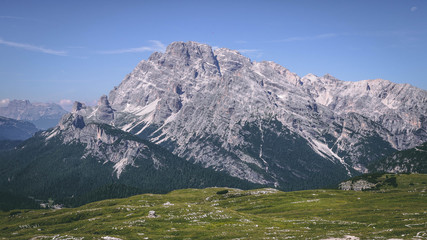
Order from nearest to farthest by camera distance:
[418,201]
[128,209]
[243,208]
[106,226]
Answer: [106,226] → [418,201] → [128,209] → [243,208]

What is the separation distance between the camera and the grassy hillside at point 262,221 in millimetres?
91550

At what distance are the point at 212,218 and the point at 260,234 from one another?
31526 mm

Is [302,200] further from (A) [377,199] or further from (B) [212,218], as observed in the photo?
(B) [212,218]

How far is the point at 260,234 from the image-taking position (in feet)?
300

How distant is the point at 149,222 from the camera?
115 m

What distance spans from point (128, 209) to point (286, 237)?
258 ft

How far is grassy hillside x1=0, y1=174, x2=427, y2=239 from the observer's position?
300ft

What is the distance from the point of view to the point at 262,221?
382 feet

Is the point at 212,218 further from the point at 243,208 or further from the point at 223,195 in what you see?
the point at 223,195

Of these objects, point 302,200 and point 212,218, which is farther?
point 302,200

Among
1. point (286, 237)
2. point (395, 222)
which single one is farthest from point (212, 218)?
point (395, 222)

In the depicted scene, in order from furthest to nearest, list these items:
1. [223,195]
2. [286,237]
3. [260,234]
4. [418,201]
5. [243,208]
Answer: [223,195]
[243,208]
[418,201]
[260,234]
[286,237]

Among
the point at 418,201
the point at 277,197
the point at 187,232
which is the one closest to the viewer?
the point at 187,232

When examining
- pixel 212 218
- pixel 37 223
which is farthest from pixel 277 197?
pixel 37 223
